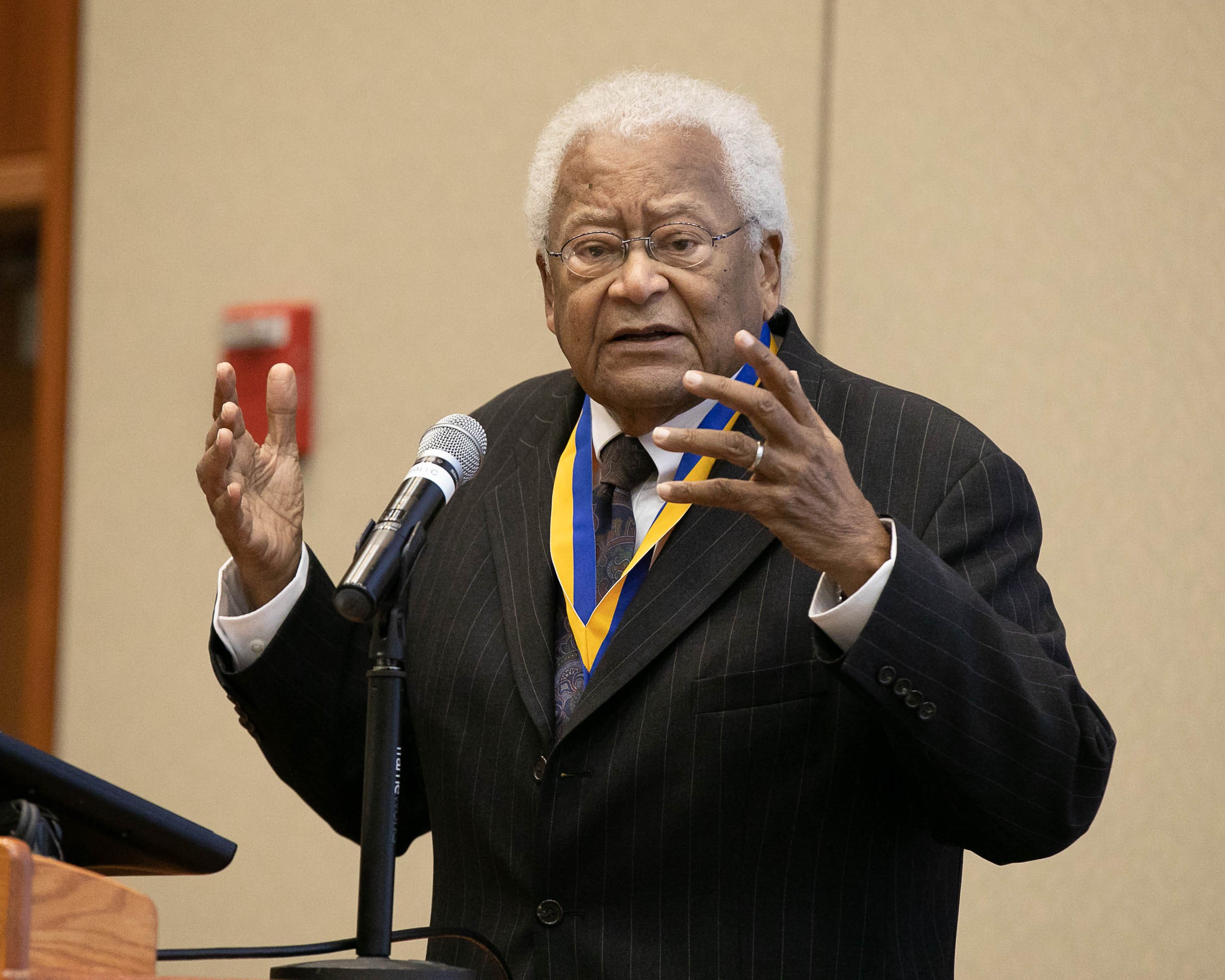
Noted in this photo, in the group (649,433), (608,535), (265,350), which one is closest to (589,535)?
(608,535)

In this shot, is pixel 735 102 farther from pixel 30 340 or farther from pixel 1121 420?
pixel 30 340

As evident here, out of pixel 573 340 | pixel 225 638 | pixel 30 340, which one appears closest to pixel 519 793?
pixel 225 638

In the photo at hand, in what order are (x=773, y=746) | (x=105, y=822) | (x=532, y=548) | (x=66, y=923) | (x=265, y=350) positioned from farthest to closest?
(x=265, y=350) → (x=532, y=548) → (x=773, y=746) → (x=105, y=822) → (x=66, y=923)

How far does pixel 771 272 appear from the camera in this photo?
203cm

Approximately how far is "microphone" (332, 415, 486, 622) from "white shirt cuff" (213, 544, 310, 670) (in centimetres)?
52

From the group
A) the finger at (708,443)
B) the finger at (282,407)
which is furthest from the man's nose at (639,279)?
the finger at (708,443)

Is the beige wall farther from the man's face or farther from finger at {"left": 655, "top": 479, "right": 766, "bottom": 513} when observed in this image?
finger at {"left": 655, "top": 479, "right": 766, "bottom": 513}

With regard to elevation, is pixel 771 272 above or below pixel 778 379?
above

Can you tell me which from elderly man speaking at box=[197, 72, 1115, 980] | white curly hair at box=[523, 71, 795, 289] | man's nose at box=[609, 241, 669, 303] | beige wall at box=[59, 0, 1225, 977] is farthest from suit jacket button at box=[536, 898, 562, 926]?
beige wall at box=[59, 0, 1225, 977]

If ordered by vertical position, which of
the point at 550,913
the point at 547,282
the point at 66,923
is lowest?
the point at 550,913

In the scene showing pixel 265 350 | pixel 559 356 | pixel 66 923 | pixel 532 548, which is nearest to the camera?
pixel 66 923

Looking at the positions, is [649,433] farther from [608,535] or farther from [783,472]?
[783,472]

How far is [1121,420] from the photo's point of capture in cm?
261

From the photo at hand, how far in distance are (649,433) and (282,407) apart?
49 centimetres
